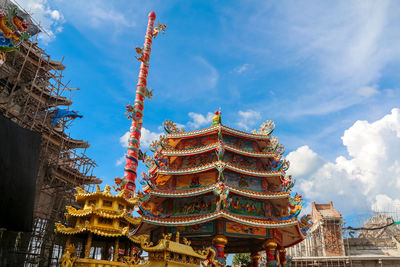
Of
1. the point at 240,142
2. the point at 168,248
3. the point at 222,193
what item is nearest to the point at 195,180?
the point at 222,193

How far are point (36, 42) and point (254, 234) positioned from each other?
26431 millimetres

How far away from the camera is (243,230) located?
20578 mm

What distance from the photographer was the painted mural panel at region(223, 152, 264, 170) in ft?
79.5

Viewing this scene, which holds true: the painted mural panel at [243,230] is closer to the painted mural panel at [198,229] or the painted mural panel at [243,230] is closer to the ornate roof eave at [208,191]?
the painted mural panel at [198,229]

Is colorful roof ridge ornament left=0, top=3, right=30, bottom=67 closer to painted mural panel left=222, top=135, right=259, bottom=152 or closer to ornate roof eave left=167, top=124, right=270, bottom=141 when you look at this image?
ornate roof eave left=167, top=124, right=270, bottom=141

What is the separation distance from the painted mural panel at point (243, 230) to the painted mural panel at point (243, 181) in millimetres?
3174

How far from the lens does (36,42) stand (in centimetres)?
2992

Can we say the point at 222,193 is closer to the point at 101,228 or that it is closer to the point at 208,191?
the point at 208,191

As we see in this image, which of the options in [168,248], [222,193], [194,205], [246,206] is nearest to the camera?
[168,248]

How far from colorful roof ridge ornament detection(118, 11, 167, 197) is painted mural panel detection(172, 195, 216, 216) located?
3.99m

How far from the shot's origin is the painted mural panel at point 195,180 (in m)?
23.0

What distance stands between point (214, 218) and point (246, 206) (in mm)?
3609

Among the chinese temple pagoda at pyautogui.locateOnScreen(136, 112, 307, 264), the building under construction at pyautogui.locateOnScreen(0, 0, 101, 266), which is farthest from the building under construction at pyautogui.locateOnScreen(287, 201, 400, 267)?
the building under construction at pyautogui.locateOnScreen(0, 0, 101, 266)

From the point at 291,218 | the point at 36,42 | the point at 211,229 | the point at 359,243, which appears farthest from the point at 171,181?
the point at 359,243
